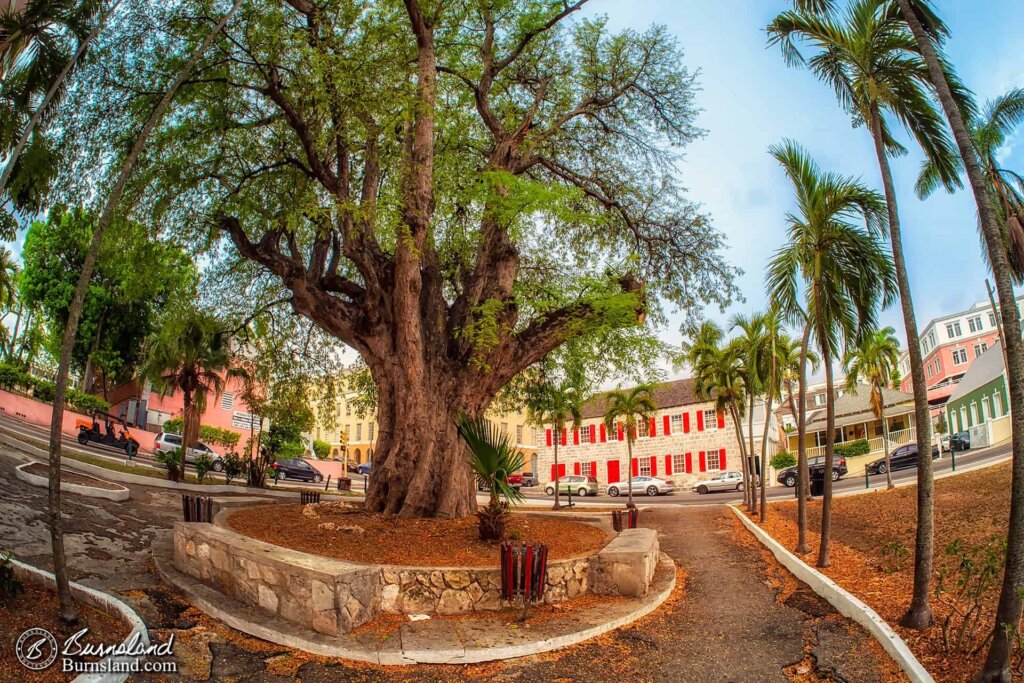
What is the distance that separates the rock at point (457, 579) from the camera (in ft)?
23.8

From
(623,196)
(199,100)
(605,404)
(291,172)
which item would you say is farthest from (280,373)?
(605,404)

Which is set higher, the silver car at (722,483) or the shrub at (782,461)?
the shrub at (782,461)

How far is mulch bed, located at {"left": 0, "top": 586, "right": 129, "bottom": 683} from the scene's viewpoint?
4.16 metres

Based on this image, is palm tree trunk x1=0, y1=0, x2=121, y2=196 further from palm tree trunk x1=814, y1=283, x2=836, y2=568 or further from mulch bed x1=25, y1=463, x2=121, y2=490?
palm tree trunk x1=814, y1=283, x2=836, y2=568

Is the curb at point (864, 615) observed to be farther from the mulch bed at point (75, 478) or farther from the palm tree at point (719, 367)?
the mulch bed at point (75, 478)

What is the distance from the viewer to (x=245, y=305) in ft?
53.4

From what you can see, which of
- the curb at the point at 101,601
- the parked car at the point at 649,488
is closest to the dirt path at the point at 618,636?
the curb at the point at 101,601

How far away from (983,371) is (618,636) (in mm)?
36740

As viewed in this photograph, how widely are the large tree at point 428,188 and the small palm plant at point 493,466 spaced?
158cm

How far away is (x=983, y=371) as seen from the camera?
111 feet

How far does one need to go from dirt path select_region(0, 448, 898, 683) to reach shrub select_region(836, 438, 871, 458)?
29.8 meters

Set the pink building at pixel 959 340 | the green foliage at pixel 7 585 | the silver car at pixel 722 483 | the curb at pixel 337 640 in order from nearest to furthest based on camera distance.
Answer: the green foliage at pixel 7 585, the curb at pixel 337 640, the silver car at pixel 722 483, the pink building at pixel 959 340

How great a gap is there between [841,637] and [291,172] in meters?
12.9

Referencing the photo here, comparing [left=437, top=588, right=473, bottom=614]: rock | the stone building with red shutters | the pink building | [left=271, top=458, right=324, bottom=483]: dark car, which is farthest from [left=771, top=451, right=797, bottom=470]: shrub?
[left=437, top=588, right=473, bottom=614]: rock
